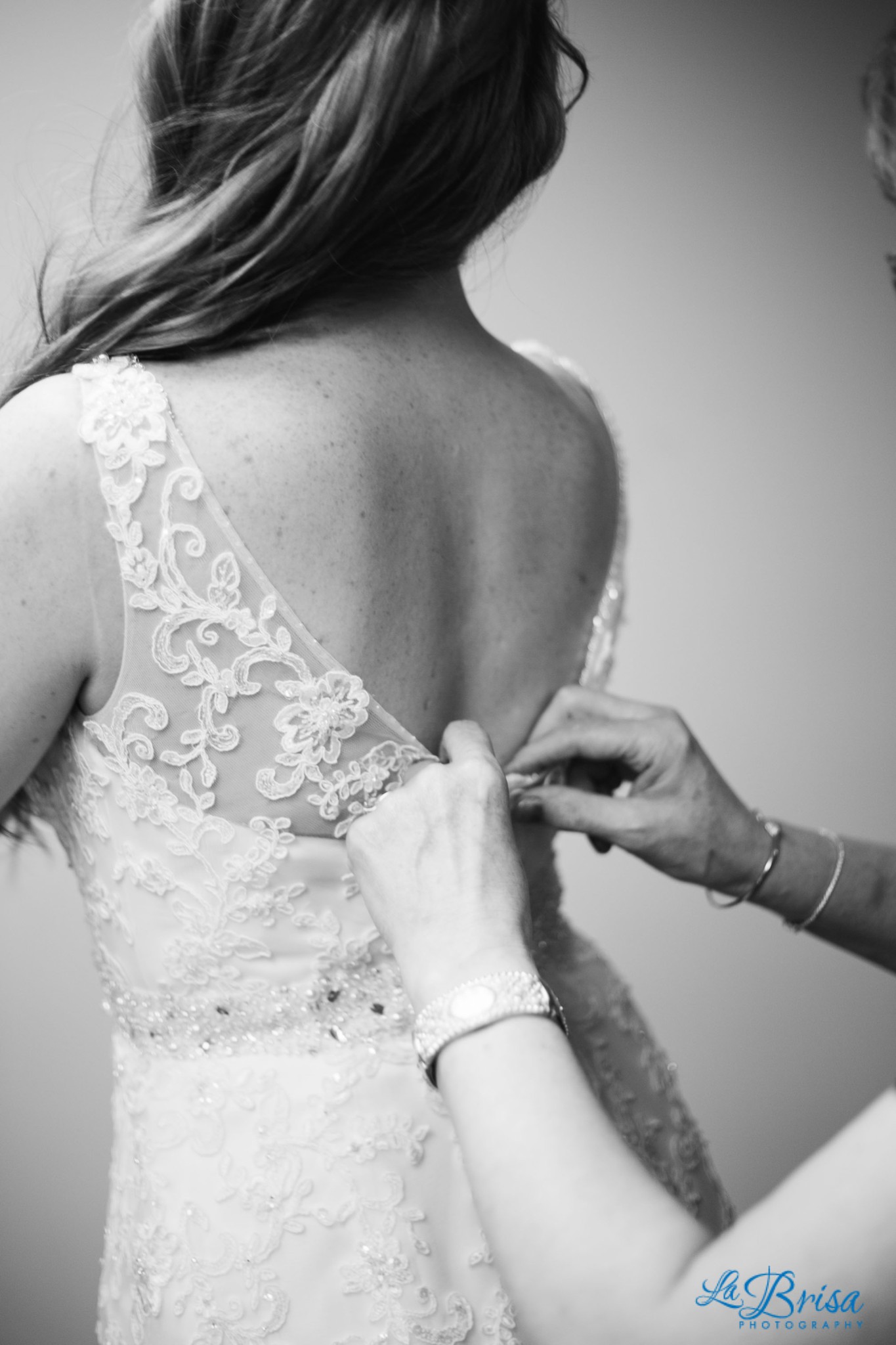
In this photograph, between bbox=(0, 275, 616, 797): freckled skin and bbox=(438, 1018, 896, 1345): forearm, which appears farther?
bbox=(0, 275, 616, 797): freckled skin

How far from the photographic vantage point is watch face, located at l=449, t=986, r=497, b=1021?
67cm

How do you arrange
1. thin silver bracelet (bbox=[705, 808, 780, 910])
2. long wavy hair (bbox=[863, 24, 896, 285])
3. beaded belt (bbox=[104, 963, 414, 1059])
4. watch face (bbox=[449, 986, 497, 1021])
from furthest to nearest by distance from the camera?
thin silver bracelet (bbox=[705, 808, 780, 910]), beaded belt (bbox=[104, 963, 414, 1059]), long wavy hair (bbox=[863, 24, 896, 285]), watch face (bbox=[449, 986, 497, 1021])

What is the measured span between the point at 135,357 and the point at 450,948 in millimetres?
438

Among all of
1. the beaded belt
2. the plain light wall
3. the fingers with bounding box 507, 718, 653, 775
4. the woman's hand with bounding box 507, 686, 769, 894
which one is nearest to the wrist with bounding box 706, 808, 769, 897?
the woman's hand with bounding box 507, 686, 769, 894

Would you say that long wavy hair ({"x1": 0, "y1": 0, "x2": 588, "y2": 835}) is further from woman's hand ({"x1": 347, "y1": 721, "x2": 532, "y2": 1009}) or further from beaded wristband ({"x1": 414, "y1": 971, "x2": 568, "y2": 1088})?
beaded wristband ({"x1": 414, "y1": 971, "x2": 568, "y2": 1088})

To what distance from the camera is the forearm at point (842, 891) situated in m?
1.18

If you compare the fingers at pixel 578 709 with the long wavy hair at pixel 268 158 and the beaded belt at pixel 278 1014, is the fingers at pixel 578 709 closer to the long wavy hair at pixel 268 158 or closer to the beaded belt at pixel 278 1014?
the beaded belt at pixel 278 1014

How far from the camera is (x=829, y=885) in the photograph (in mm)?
1191

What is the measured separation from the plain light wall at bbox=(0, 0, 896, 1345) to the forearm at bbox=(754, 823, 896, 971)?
56.8 inches

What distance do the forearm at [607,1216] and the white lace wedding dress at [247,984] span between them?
0.85 feet

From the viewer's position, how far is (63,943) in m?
2.23

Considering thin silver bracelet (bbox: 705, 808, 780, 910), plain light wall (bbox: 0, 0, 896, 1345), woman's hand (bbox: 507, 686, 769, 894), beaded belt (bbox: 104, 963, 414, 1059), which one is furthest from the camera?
plain light wall (bbox: 0, 0, 896, 1345)

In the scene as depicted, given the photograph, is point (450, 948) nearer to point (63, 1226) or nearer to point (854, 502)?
point (63, 1226)

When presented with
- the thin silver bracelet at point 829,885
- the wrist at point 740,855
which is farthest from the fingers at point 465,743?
the thin silver bracelet at point 829,885
